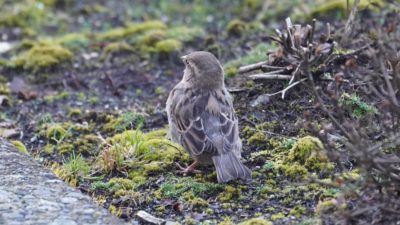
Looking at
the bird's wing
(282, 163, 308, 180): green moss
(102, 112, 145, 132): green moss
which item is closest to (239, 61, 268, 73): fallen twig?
the bird's wing

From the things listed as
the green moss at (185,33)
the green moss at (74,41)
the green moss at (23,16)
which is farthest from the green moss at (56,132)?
the green moss at (23,16)

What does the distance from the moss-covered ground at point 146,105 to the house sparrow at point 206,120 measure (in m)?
0.16

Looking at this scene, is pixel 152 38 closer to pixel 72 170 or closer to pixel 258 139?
pixel 258 139

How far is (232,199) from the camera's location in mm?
5457

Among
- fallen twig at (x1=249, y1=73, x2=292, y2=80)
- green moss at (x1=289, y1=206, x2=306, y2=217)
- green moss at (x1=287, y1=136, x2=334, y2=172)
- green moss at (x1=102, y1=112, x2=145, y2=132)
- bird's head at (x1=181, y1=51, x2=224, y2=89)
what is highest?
bird's head at (x1=181, y1=51, x2=224, y2=89)

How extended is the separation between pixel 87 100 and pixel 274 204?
369 centimetres

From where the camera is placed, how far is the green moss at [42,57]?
359 inches

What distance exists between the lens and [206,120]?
19.7 feet

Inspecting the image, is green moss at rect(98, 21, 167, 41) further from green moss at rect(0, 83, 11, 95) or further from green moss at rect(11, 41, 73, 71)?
green moss at rect(0, 83, 11, 95)

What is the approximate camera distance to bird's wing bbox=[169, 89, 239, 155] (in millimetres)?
5793

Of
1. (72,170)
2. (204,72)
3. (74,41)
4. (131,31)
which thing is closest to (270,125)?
(204,72)

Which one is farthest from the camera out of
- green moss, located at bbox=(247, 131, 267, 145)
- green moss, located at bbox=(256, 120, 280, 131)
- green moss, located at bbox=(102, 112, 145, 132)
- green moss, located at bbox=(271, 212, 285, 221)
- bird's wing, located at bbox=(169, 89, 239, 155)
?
green moss, located at bbox=(102, 112, 145, 132)

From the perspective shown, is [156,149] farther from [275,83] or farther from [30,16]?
[30,16]

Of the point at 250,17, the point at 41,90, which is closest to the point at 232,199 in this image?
the point at 41,90
